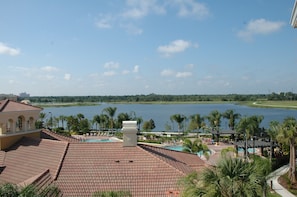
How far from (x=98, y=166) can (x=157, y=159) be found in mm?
3302

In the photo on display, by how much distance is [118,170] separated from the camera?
55.9 ft

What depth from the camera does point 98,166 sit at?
17.4 meters

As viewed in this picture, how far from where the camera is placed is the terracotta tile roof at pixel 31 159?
17609 mm

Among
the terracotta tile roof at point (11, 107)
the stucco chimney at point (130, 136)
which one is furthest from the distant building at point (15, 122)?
the stucco chimney at point (130, 136)

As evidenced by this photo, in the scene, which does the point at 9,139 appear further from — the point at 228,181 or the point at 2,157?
the point at 228,181

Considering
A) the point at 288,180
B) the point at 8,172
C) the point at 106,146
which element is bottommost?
the point at 288,180

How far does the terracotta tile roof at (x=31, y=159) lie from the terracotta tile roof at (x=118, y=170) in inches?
25.2

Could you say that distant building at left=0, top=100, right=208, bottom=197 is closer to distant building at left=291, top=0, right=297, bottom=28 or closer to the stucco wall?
the stucco wall

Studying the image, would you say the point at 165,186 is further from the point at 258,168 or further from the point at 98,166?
the point at 258,168

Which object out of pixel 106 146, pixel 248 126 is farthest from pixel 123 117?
pixel 106 146

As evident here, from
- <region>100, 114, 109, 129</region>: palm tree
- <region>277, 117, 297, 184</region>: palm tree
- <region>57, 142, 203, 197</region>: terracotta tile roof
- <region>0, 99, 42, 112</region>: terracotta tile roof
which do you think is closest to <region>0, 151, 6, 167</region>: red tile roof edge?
<region>0, 99, 42, 112</region>: terracotta tile roof

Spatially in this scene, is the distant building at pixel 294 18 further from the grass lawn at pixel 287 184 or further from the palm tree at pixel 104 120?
the palm tree at pixel 104 120

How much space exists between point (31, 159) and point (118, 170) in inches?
231

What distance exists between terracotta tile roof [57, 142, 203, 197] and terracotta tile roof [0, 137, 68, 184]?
640mm
